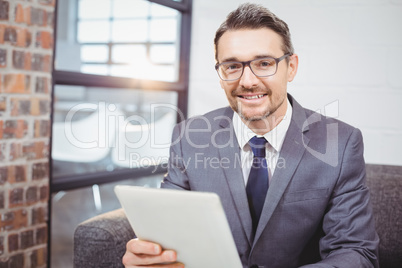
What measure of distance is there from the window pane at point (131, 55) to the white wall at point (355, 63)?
1.16 meters

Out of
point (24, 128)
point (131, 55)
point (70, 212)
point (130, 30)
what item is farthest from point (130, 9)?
point (24, 128)

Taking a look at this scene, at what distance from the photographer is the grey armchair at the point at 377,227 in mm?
1290

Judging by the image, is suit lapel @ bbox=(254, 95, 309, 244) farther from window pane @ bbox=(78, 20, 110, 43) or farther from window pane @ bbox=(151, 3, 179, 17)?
window pane @ bbox=(78, 20, 110, 43)

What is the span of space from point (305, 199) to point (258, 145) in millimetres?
235

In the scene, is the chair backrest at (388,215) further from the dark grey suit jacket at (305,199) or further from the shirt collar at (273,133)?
the shirt collar at (273,133)

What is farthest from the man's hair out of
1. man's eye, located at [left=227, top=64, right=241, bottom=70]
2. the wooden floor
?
the wooden floor

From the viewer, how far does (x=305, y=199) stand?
1353mm

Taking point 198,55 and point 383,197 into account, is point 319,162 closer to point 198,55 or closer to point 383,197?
point 383,197

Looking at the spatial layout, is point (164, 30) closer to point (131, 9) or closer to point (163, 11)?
point (163, 11)

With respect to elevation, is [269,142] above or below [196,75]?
below

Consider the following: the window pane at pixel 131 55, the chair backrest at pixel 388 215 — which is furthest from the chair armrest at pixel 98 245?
the window pane at pixel 131 55

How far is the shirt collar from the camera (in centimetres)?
143

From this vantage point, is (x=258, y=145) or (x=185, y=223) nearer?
(x=185, y=223)

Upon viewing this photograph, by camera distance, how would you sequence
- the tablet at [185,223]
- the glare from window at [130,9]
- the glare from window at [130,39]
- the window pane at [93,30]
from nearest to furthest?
1. the tablet at [185,223]
2. the glare from window at [130,39]
3. the window pane at [93,30]
4. the glare from window at [130,9]
